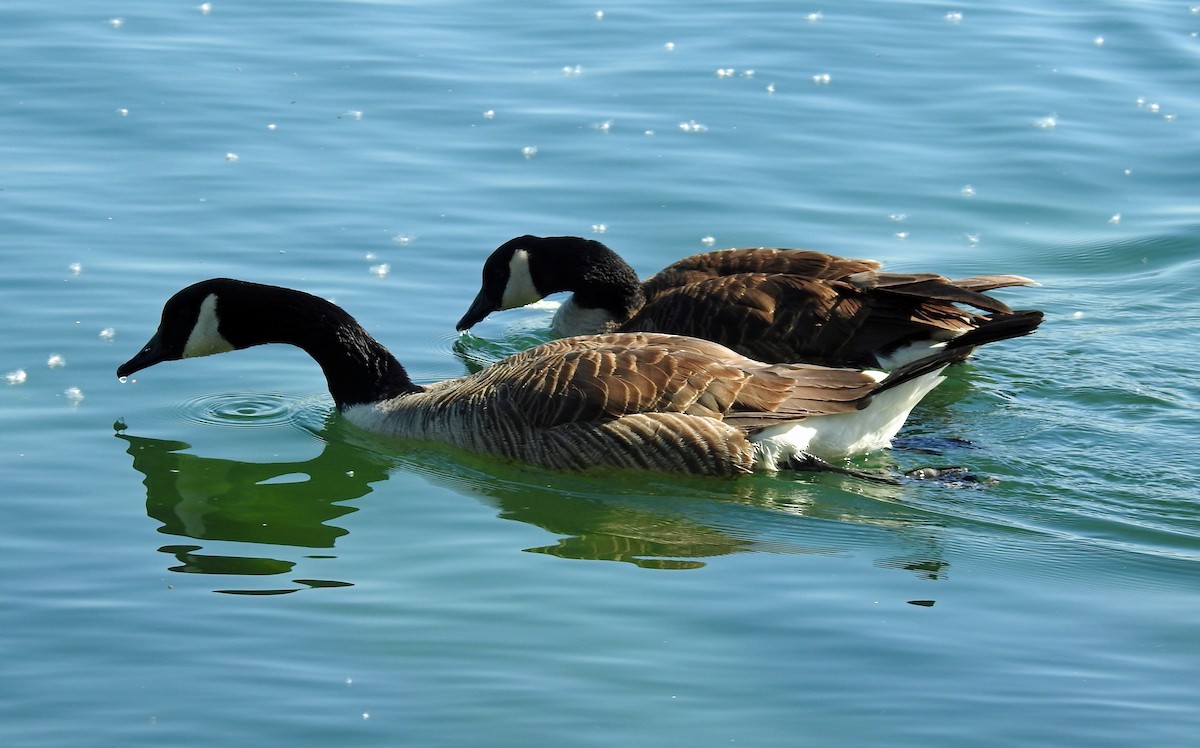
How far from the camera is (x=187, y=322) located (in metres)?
11.2

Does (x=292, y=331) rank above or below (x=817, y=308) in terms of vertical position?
below

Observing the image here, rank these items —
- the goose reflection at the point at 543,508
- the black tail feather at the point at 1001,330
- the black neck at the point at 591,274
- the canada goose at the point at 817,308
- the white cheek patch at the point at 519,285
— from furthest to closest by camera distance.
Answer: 1. the white cheek patch at the point at 519,285
2. the black neck at the point at 591,274
3. the canada goose at the point at 817,308
4. the black tail feather at the point at 1001,330
5. the goose reflection at the point at 543,508

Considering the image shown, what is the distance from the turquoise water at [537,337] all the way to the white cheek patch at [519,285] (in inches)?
16.5

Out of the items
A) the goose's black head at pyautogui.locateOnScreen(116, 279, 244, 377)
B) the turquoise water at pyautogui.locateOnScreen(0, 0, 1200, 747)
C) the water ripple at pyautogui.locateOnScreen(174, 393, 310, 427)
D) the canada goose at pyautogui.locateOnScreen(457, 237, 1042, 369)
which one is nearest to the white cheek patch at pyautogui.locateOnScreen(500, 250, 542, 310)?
the turquoise water at pyautogui.locateOnScreen(0, 0, 1200, 747)

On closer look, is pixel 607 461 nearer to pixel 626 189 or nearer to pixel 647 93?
pixel 626 189

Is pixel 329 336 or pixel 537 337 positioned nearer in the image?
pixel 329 336

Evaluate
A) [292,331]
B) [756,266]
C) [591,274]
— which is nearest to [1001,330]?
[756,266]

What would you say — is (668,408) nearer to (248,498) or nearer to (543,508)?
(543,508)

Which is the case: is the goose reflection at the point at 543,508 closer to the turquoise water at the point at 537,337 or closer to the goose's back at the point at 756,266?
the turquoise water at the point at 537,337

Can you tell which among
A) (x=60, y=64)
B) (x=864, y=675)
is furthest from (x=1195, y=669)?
(x=60, y=64)

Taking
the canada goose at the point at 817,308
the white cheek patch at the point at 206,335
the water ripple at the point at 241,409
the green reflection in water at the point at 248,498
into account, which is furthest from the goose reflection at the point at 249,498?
the canada goose at the point at 817,308

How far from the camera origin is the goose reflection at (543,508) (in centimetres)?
888

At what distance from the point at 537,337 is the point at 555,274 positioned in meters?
0.83

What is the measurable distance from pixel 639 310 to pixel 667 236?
7.12 feet
